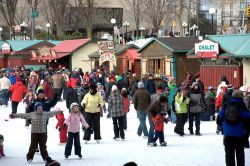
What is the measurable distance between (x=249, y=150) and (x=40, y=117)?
4.64 metres

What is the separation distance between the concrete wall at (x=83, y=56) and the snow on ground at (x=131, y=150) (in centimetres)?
2449

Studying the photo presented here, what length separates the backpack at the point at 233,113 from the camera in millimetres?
10773

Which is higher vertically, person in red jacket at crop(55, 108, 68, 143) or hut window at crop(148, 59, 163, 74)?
hut window at crop(148, 59, 163, 74)

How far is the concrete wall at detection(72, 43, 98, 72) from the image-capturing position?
43938mm

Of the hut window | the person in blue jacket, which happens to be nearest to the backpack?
the person in blue jacket

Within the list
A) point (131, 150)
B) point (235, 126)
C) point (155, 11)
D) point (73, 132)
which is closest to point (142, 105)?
point (131, 150)

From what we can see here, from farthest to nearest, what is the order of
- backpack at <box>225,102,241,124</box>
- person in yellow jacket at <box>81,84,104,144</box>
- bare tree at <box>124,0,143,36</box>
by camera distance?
bare tree at <box>124,0,143,36</box>, person in yellow jacket at <box>81,84,104,144</box>, backpack at <box>225,102,241,124</box>

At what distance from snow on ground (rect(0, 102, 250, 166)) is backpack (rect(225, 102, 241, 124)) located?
2.04m

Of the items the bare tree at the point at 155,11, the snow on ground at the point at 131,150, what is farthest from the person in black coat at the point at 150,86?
the bare tree at the point at 155,11

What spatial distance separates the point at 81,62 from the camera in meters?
44.0

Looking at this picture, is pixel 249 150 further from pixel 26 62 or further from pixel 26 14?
pixel 26 14

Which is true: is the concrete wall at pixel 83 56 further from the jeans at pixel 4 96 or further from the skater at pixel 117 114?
the skater at pixel 117 114

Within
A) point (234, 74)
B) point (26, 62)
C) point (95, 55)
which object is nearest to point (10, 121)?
point (234, 74)

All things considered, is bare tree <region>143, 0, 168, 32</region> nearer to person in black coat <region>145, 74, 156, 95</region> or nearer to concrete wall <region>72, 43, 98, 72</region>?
concrete wall <region>72, 43, 98, 72</region>
